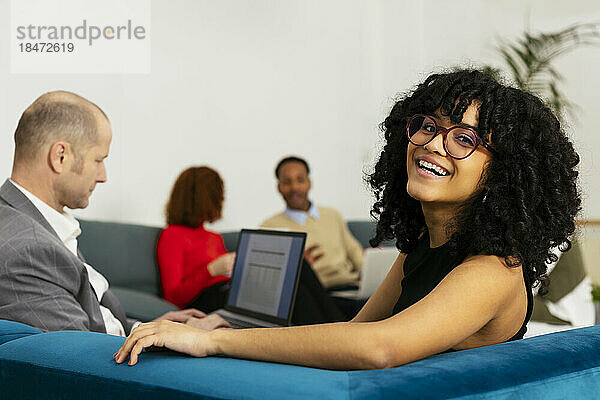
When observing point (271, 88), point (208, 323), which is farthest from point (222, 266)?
point (271, 88)

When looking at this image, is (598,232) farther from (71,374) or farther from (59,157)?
(71,374)

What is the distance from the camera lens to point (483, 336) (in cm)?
122

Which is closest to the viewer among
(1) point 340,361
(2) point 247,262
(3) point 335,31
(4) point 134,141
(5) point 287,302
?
(1) point 340,361

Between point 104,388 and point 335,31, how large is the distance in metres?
4.61

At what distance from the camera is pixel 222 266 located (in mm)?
3461

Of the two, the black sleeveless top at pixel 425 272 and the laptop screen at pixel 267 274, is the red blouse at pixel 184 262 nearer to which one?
the laptop screen at pixel 267 274

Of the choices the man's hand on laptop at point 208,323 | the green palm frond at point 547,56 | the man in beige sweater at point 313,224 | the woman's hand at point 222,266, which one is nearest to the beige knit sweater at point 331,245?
the man in beige sweater at point 313,224

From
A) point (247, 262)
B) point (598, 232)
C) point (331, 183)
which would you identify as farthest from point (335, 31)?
point (247, 262)

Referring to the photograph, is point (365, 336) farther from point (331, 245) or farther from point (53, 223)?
point (331, 245)

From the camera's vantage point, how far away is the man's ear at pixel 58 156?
1.87 meters

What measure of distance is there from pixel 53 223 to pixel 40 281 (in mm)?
323

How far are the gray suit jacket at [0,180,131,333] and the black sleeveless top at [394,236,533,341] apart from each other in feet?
2.26

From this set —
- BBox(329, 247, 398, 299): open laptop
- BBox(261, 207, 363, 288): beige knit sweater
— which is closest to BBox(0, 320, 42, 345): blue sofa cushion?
BBox(329, 247, 398, 299): open laptop

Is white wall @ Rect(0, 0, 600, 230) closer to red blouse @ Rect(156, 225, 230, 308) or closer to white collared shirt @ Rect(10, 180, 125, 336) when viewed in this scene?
red blouse @ Rect(156, 225, 230, 308)
